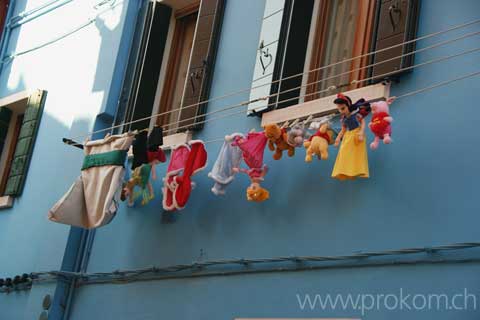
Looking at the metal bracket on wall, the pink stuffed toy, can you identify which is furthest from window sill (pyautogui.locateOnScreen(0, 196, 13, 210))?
the pink stuffed toy

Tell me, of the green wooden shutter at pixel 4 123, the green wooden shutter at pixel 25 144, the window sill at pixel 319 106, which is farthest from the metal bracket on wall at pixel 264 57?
the green wooden shutter at pixel 4 123

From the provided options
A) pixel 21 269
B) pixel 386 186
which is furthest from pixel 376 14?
pixel 21 269

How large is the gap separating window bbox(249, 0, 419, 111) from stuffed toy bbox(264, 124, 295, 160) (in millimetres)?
382

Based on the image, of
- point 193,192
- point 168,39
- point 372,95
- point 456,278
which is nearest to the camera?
point 456,278

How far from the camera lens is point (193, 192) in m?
7.36

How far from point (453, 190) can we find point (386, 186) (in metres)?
0.55

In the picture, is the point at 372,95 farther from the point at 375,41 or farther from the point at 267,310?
the point at 267,310

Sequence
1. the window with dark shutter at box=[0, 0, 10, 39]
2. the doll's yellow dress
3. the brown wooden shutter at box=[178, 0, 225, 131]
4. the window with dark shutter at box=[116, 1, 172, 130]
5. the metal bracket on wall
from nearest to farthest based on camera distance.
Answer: the doll's yellow dress
the metal bracket on wall
the brown wooden shutter at box=[178, 0, 225, 131]
the window with dark shutter at box=[116, 1, 172, 130]
the window with dark shutter at box=[0, 0, 10, 39]

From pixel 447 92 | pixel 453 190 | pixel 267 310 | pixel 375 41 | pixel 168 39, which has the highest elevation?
pixel 168 39

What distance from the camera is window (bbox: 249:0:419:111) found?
22.3 ft

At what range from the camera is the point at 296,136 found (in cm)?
619

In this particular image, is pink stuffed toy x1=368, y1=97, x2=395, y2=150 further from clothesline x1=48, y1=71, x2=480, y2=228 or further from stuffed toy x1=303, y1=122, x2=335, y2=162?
stuffed toy x1=303, y1=122, x2=335, y2=162

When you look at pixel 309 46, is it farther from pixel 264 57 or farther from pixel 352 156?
pixel 352 156

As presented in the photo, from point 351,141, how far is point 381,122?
0.29 meters
